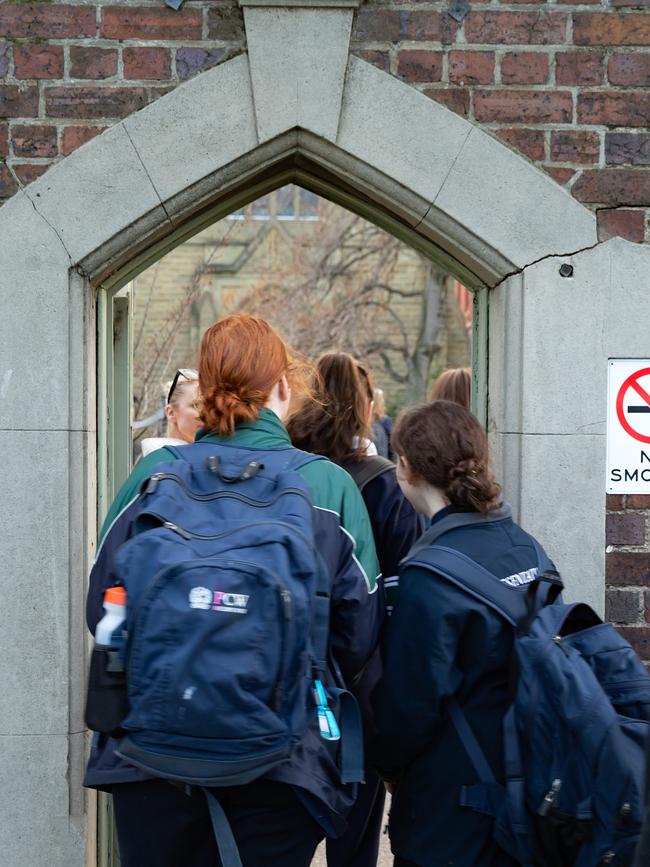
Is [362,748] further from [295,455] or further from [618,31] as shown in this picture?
[618,31]

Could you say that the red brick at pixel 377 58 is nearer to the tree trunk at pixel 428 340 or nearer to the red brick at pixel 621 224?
the red brick at pixel 621 224

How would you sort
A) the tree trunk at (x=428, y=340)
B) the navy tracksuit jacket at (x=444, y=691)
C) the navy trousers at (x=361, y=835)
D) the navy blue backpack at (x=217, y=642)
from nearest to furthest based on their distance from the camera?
the navy blue backpack at (x=217, y=642) < the navy tracksuit jacket at (x=444, y=691) < the navy trousers at (x=361, y=835) < the tree trunk at (x=428, y=340)

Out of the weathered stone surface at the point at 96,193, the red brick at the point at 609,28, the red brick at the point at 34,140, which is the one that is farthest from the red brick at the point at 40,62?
the red brick at the point at 609,28

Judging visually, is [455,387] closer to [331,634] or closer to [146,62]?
[146,62]

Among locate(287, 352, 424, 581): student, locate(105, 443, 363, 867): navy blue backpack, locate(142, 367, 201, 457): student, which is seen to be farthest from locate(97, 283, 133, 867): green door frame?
locate(105, 443, 363, 867): navy blue backpack

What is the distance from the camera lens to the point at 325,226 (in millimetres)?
17375

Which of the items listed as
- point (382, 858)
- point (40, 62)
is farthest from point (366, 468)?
point (382, 858)

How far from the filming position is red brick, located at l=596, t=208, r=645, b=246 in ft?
12.4

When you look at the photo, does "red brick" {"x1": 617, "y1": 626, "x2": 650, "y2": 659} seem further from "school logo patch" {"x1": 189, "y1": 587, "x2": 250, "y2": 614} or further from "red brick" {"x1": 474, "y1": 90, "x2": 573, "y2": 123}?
"school logo patch" {"x1": 189, "y1": 587, "x2": 250, "y2": 614}

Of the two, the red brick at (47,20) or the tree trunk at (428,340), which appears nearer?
the red brick at (47,20)

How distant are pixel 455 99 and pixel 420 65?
16cm

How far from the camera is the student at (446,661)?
2.68 m

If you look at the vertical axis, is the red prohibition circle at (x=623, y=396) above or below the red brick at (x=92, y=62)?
below

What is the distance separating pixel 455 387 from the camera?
502cm
